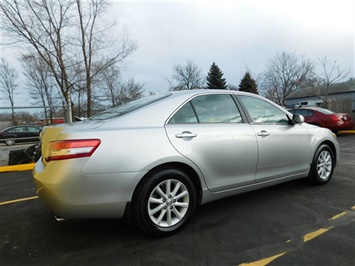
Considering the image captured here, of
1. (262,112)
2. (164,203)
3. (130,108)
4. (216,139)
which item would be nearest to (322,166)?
(262,112)

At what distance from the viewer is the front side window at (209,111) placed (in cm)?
294

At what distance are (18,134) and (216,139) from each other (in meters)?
6.88

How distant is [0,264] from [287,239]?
2.65 metres

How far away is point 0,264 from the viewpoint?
2295mm

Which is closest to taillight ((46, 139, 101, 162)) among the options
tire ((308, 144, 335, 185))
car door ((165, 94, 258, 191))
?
car door ((165, 94, 258, 191))

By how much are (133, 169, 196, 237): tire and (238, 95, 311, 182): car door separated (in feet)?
3.58

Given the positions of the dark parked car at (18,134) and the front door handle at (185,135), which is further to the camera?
the dark parked car at (18,134)

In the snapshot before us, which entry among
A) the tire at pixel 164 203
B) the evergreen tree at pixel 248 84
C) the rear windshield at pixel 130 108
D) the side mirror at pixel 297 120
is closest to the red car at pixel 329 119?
the side mirror at pixel 297 120

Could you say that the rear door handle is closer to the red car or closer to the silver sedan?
the silver sedan

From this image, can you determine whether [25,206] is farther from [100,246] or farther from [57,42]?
[57,42]

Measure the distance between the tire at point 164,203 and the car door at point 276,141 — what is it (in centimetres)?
109

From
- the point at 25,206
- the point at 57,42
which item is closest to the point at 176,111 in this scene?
the point at 25,206

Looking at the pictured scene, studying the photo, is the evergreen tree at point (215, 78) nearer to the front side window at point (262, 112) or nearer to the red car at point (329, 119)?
the red car at point (329, 119)

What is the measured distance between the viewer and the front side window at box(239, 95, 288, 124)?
3.48m
